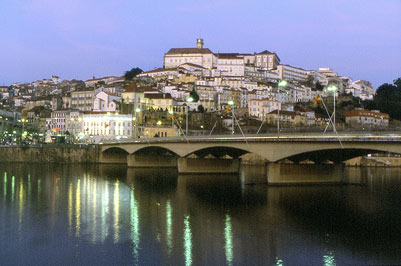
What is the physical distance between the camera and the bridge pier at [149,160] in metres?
62.0

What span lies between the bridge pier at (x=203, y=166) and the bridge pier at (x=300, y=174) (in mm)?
14009

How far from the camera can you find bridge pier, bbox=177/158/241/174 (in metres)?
49.5

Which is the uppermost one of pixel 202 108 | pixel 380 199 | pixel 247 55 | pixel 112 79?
pixel 247 55

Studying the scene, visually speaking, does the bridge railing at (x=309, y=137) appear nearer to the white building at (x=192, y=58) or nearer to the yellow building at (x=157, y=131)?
the yellow building at (x=157, y=131)

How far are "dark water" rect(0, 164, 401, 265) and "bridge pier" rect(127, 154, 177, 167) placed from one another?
2303 cm

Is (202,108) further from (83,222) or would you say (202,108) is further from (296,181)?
(83,222)

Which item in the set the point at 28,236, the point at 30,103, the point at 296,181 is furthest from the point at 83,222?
the point at 30,103

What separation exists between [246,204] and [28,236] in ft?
46.3

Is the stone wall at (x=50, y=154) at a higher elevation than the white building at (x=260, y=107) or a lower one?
lower

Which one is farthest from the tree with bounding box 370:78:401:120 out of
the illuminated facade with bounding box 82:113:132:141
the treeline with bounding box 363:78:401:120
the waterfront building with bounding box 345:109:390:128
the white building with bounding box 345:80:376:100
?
the illuminated facade with bounding box 82:113:132:141

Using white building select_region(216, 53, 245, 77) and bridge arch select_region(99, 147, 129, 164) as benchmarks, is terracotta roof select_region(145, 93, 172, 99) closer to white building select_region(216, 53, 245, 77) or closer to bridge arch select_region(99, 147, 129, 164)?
bridge arch select_region(99, 147, 129, 164)

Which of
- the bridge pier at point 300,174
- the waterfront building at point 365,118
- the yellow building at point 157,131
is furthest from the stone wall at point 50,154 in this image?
the waterfront building at point 365,118

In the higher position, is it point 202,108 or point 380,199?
point 202,108

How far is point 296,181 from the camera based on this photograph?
36.4 meters
